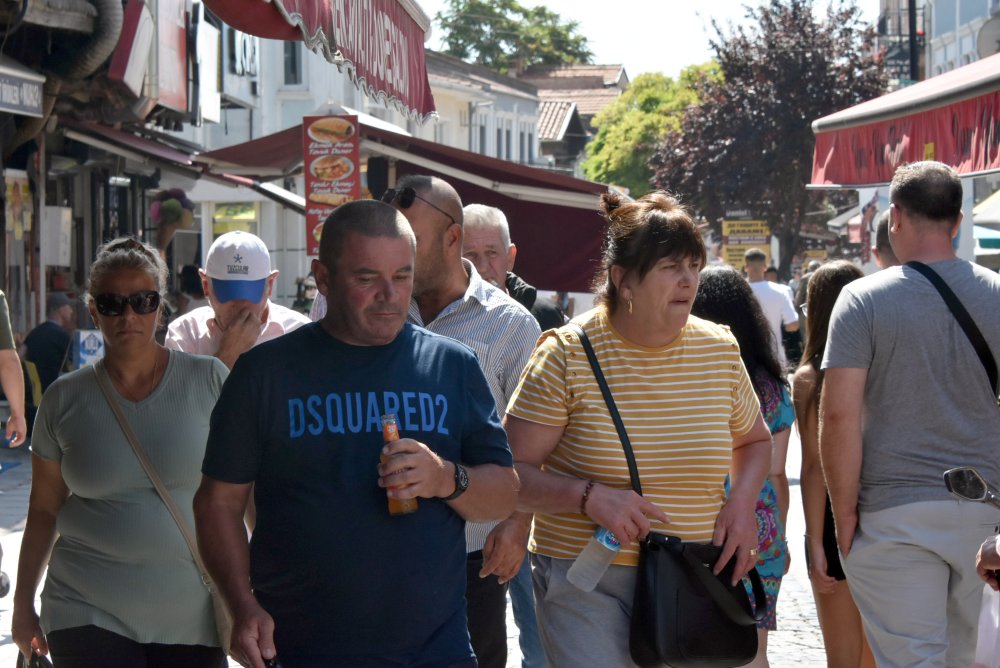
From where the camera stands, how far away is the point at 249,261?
493 centimetres

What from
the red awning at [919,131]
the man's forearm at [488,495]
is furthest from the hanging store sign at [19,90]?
the man's forearm at [488,495]

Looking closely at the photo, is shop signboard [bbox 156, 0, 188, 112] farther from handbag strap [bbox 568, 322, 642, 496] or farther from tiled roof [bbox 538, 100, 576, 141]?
tiled roof [bbox 538, 100, 576, 141]

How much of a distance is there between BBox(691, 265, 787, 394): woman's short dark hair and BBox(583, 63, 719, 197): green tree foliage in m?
58.9

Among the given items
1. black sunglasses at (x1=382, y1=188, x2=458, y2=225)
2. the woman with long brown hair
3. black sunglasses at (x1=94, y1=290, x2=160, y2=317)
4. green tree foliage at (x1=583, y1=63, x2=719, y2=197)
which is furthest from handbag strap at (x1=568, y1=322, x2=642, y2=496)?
green tree foliage at (x1=583, y1=63, x2=719, y2=197)

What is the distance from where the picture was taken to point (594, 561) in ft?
12.9

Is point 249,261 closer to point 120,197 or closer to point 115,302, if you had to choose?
point 115,302

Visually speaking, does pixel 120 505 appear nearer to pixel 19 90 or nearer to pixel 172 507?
pixel 172 507

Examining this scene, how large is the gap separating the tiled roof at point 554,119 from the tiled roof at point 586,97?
5.78m

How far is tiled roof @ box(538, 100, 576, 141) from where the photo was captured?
257ft

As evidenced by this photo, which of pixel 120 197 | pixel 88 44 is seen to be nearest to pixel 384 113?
pixel 120 197

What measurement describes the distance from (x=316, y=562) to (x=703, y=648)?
1253 mm

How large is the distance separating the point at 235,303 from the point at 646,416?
1646 millimetres

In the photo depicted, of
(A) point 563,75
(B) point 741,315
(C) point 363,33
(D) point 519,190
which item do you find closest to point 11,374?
(C) point 363,33

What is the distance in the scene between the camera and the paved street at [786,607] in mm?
6840
